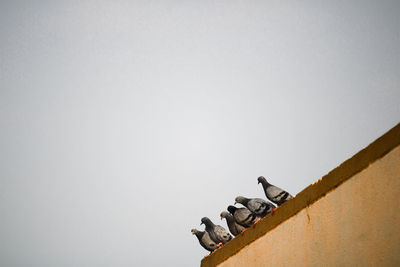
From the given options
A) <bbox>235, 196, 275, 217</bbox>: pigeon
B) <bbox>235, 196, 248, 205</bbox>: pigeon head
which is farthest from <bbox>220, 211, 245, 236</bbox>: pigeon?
<bbox>235, 196, 275, 217</bbox>: pigeon

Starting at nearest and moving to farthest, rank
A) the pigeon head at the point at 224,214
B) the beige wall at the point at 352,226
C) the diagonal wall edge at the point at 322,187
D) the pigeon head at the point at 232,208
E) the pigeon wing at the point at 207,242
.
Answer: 1. the beige wall at the point at 352,226
2. the diagonal wall edge at the point at 322,187
3. the pigeon head at the point at 232,208
4. the pigeon head at the point at 224,214
5. the pigeon wing at the point at 207,242

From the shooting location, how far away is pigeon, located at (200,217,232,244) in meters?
8.24

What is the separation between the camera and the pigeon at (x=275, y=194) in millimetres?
7949

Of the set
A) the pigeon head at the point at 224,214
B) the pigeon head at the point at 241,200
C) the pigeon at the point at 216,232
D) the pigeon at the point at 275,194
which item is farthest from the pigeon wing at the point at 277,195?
the pigeon at the point at 216,232

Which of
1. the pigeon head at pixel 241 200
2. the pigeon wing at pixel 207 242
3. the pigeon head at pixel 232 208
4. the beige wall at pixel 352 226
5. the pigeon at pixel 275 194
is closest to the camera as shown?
the beige wall at pixel 352 226

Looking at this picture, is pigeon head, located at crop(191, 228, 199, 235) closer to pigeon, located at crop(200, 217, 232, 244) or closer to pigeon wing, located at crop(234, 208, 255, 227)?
pigeon, located at crop(200, 217, 232, 244)

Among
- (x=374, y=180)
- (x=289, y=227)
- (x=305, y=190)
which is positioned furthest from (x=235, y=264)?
(x=374, y=180)

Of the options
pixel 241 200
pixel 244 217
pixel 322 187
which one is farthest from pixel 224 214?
pixel 322 187

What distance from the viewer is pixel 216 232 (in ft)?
27.9

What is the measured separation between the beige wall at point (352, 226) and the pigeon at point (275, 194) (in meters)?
2.96

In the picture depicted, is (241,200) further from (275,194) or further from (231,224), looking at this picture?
(275,194)

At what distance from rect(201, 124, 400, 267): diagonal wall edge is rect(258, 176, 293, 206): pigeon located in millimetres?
2295

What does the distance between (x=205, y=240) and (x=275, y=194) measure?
94.8 inches

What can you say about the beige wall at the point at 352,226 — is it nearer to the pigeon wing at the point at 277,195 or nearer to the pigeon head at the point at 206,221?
the pigeon wing at the point at 277,195
